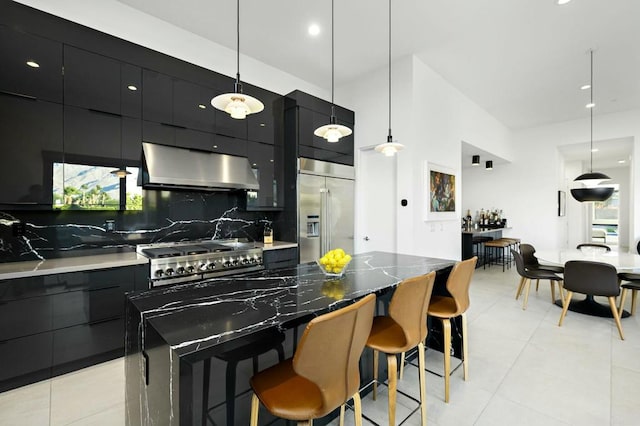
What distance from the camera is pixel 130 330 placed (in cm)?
157

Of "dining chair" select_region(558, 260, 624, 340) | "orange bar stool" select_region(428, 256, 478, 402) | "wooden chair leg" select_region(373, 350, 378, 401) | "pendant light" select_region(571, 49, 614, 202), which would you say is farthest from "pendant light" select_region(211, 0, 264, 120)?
"pendant light" select_region(571, 49, 614, 202)

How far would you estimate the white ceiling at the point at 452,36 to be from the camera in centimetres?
302

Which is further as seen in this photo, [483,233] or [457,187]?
[483,233]

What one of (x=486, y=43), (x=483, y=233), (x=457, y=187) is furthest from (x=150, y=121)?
(x=483, y=233)

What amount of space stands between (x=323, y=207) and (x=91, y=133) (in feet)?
8.85

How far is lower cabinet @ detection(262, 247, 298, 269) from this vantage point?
355cm

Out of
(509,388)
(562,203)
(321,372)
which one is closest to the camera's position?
(321,372)

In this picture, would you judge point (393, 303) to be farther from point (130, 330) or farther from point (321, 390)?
point (130, 330)

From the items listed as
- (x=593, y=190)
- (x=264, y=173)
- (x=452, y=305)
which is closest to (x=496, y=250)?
(x=593, y=190)

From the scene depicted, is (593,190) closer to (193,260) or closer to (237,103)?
(237,103)

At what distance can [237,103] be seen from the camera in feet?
5.82

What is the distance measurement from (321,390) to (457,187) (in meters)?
4.63

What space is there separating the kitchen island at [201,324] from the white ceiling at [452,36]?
2.80 metres

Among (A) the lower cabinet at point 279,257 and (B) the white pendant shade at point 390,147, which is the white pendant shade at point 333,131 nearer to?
(B) the white pendant shade at point 390,147
